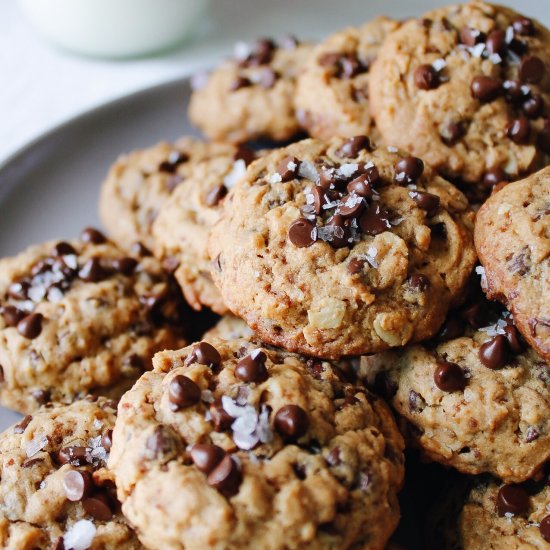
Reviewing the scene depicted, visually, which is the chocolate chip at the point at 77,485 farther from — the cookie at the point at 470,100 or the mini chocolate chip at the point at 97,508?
the cookie at the point at 470,100

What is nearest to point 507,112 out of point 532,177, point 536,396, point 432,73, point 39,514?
point 432,73

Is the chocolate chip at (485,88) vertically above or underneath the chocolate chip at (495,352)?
above

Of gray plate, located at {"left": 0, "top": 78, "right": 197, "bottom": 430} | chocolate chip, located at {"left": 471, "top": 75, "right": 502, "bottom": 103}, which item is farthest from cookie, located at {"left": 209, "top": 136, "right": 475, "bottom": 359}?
gray plate, located at {"left": 0, "top": 78, "right": 197, "bottom": 430}

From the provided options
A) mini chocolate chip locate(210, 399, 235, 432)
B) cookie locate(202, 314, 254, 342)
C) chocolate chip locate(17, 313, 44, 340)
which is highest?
chocolate chip locate(17, 313, 44, 340)

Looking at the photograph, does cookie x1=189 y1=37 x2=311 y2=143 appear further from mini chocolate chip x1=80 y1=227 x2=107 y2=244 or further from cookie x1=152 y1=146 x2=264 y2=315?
mini chocolate chip x1=80 y1=227 x2=107 y2=244

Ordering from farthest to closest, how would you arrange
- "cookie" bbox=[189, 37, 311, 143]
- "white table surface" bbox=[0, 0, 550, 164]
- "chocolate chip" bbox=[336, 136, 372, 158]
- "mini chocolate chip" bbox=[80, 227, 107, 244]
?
"white table surface" bbox=[0, 0, 550, 164] → "cookie" bbox=[189, 37, 311, 143] → "mini chocolate chip" bbox=[80, 227, 107, 244] → "chocolate chip" bbox=[336, 136, 372, 158]

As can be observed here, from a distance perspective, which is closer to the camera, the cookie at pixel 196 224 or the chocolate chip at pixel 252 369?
the chocolate chip at pixel 252 369

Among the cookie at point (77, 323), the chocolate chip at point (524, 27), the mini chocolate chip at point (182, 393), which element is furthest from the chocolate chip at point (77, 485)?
the chocolate chip at point (524, 27)
